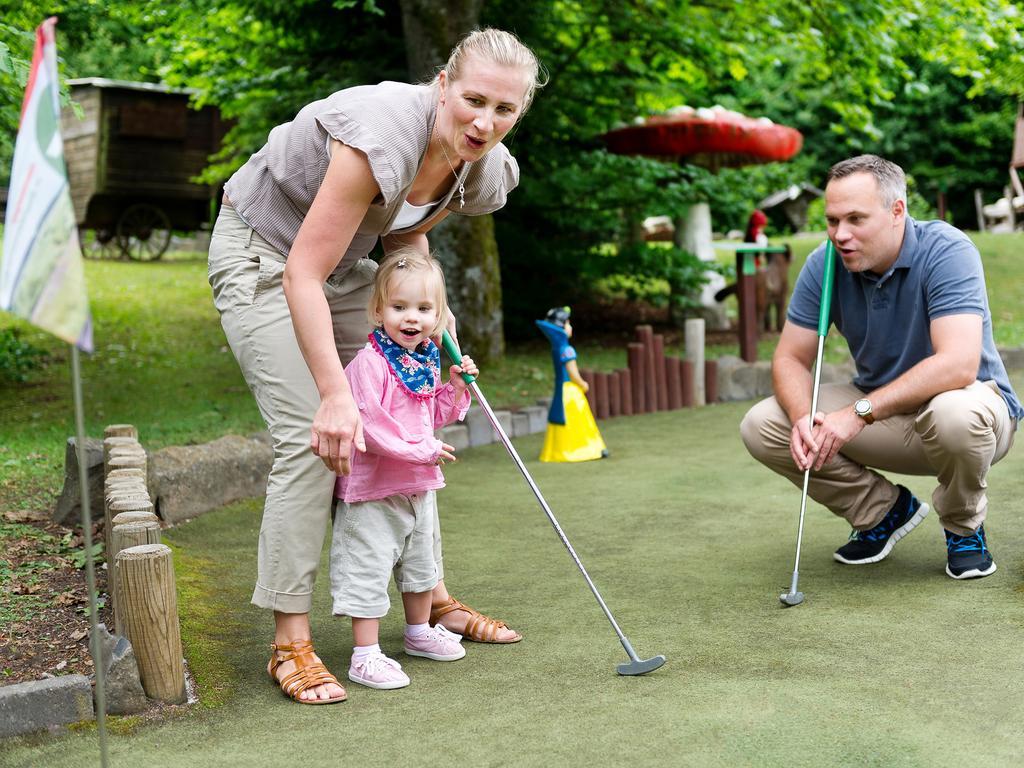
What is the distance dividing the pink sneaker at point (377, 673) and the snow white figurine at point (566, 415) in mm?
2928

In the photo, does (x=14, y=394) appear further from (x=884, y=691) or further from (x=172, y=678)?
(x=884, y=691)

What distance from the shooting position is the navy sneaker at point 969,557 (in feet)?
10.9

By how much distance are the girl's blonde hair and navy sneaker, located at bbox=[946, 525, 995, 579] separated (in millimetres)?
1629

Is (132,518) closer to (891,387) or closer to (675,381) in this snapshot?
(891,387)

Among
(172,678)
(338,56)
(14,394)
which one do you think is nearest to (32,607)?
(172,678)

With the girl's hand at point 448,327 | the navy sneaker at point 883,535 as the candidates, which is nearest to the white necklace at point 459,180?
the girl's hand at point 448,327

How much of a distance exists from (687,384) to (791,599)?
404 cm

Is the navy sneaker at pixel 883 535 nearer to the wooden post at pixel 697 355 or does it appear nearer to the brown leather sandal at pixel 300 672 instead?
the brown leather sandal at pixel 300 672

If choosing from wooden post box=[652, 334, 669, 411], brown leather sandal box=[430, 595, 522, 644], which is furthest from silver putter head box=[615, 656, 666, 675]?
wooden post box=[652, 334, 669, 411]

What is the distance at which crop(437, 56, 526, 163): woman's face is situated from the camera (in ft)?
8.16

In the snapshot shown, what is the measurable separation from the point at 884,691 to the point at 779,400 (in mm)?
1244

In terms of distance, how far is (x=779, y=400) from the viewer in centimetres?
358

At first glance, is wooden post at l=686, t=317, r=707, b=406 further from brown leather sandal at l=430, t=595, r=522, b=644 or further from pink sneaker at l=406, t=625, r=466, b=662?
pink sneaker at l=406, t=625, r=466, b=662

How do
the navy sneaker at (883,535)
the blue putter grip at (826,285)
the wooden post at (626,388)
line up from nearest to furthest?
1. the blue putter grip at (826,285)
2. the navy sneaker at (883,535)
3. the wooden post at (626,388)
